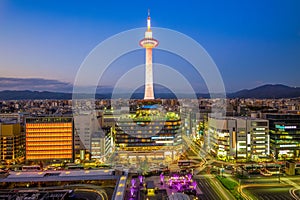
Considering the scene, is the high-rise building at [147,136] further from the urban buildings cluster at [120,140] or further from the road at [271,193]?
the road at [271,193]

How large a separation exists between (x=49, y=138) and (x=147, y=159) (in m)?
5.20

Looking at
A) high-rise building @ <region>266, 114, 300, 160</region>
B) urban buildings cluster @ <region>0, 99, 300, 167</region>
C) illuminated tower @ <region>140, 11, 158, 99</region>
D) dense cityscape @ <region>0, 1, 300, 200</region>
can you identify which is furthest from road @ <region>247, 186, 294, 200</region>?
illuminated tower @ <region>140, 11, 158, 99</region>

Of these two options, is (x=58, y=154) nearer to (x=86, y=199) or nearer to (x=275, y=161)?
(x=86, y=199)

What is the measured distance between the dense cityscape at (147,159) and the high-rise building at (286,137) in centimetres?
5

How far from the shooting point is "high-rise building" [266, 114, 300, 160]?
1576cm

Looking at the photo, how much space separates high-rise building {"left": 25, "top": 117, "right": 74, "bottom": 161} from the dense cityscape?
0.05m

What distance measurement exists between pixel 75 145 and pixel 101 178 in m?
5.46

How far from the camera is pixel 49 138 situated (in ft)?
50.1

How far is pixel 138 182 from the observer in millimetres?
11023

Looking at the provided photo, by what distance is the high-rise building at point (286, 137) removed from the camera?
15758mm

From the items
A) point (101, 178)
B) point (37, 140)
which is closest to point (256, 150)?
point (101, 178)

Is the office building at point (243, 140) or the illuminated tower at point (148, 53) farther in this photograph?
the illuminated tower at point (148, 53)

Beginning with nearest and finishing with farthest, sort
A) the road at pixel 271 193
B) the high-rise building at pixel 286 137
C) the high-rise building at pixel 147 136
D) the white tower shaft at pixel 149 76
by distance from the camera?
the road at pixel 271 193 < the high-rise building at pixel 286 137 < the high-rise building at pixel 147 136 < the white tower shaft at pixel 149 76

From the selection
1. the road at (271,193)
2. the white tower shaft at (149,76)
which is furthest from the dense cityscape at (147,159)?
the white tower shaft at (149,76)
